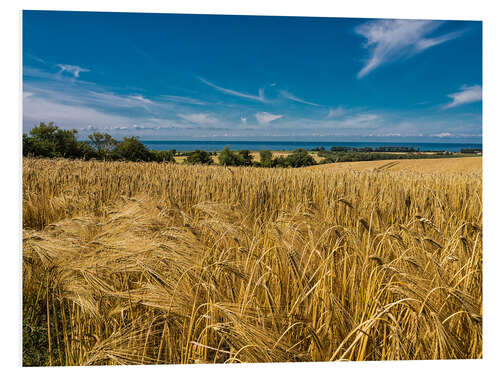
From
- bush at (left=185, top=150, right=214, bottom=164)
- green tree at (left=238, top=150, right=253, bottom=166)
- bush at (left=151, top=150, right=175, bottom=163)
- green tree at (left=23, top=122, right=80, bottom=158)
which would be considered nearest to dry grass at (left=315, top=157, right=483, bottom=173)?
green tree at (left=238, top=150, right=253, bottom=166)

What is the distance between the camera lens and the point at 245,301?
100 centimetres

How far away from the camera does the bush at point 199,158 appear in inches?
148

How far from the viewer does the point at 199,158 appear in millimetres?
3811

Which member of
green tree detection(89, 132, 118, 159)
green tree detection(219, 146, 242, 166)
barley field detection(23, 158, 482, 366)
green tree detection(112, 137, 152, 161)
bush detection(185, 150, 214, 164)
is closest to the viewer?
barley field detection(23, 158, 482, 366)

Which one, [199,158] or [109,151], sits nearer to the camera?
[109,151]

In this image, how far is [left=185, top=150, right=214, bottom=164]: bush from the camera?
3.76 metres

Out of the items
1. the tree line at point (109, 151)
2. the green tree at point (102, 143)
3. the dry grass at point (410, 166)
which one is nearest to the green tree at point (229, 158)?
the tree line at point (109, 151)

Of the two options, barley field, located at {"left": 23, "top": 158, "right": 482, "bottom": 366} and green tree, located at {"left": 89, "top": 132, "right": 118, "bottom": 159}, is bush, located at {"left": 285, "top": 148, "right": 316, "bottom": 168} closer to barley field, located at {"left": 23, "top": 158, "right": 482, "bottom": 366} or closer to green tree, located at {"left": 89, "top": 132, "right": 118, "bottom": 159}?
green tree, located at {"left": 89, "top": 132, "right": 118, "bottom": 159}

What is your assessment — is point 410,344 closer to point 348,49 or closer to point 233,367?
point 233,367

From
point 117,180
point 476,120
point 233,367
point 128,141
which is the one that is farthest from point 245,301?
point 128,141

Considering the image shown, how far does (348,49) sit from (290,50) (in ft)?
1.39

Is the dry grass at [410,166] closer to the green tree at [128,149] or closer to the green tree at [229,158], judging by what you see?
the green tree at [229,158]

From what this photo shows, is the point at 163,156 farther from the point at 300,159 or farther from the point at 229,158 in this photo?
the point at 300,159

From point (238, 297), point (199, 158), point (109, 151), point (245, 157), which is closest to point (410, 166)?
point (245, 157)
